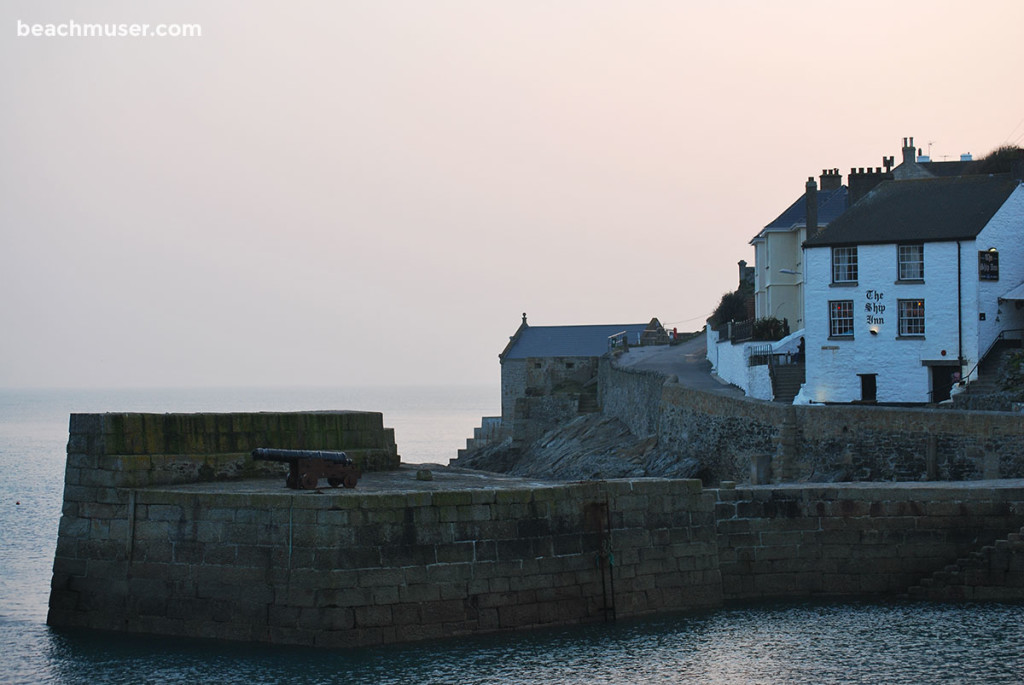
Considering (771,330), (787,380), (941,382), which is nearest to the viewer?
(941,382)

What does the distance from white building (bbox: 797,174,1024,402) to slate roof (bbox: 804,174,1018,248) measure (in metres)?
0.04

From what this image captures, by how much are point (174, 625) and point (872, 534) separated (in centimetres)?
1267

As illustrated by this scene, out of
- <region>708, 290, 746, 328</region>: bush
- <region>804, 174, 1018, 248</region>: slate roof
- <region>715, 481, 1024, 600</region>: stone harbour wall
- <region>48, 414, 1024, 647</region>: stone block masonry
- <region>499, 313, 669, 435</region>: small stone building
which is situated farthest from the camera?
<region>499, 313, 669, 435</region>: small stone building

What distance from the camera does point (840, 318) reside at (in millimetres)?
41500

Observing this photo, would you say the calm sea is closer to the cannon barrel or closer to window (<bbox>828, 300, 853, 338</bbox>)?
the cannon barrel

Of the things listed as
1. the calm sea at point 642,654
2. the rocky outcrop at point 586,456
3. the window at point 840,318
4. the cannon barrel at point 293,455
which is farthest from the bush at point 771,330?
the cannon barrel at point 293,455

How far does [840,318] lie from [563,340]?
49714 mm

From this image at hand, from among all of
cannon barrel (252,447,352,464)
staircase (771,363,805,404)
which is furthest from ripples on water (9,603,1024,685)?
staircase (771,363,805,404)

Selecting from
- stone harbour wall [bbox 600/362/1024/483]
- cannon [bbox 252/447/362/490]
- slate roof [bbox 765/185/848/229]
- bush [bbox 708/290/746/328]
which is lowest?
cannon [bbox 252/447/362/490]

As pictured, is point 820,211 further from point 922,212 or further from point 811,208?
point 922,212

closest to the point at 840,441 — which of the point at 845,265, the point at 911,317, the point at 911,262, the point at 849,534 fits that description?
the point at 849,534

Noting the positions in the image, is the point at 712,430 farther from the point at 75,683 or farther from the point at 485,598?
the point at 75,683

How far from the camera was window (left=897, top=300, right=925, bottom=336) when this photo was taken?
132 feet

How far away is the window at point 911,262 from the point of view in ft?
132
